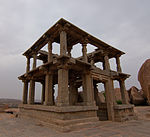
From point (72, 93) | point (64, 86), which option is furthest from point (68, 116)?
point (72, 93)

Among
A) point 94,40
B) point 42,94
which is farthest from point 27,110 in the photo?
point 94,40

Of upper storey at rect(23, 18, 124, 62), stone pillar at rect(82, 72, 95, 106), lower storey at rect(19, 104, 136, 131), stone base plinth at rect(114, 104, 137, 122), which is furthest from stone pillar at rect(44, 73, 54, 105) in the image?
stone base plinth at rect(114, 104, 137, 122)

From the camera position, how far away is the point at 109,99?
33.5ft

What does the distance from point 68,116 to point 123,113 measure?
6.00 m

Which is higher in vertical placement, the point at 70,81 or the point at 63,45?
the point at 63,45

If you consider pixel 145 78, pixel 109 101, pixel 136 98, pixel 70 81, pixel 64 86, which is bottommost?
Result: pixel 136 98

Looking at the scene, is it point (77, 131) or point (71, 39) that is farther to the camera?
point (71, 39)

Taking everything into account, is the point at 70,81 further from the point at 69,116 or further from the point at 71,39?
the point at 69,116

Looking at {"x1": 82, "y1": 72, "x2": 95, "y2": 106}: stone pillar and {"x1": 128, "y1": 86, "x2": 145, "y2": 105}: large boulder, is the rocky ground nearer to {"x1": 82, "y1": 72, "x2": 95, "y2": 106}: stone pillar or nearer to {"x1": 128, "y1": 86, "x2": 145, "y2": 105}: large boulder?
{"x1": 82, "y1": 72, "x2": 95, "y2": 106}: stone pillar

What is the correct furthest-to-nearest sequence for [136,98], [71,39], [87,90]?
[136,98]
[71,39]
[87,90]

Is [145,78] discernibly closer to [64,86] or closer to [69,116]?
[64,86]

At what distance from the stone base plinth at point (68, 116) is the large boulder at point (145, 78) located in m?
20.1

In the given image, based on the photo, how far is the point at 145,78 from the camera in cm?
2355

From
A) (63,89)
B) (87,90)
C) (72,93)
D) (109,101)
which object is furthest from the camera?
(72,93)
